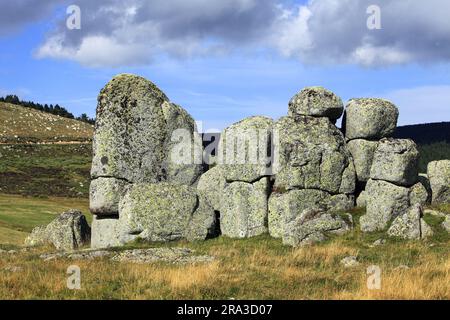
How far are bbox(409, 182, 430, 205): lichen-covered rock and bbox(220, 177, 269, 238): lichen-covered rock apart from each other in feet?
28.3

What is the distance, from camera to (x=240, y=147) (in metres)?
38.6

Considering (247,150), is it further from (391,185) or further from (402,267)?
(402,267)

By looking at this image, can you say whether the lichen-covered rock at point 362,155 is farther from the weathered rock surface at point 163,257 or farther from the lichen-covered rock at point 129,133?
the weathered rock surface at point 163,257

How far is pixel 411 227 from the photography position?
103 feet

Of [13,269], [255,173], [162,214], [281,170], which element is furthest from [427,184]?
[13,269]

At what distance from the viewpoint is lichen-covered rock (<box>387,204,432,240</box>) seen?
102ft

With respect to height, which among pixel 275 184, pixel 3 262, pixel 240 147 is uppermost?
pixel 240 147

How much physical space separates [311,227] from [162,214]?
8.51 m

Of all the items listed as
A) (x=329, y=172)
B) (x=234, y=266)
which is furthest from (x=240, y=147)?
(x=234, y=266)

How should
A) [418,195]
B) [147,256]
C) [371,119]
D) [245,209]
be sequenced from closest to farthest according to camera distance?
[147,256] < [418,195] < [245,209] < [371,119]

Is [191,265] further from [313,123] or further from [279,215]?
[313,123]

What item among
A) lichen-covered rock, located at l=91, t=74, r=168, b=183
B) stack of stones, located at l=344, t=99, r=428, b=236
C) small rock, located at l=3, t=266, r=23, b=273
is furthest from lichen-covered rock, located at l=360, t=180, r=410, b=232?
small rock, located at l=3, t=266, r=23, b=273

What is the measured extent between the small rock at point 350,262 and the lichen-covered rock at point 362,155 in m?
14.8
